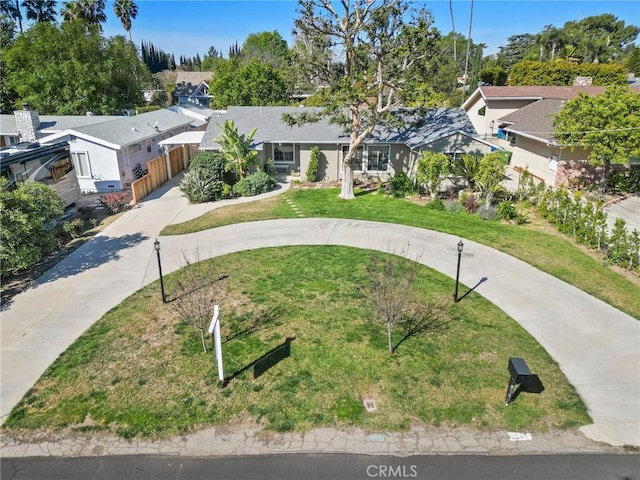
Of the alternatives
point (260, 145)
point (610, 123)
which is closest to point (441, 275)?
point (610, 123)

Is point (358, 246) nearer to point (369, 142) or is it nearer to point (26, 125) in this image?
point (369, 142)

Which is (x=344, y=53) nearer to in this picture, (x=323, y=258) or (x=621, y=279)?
(x=323, y=258)

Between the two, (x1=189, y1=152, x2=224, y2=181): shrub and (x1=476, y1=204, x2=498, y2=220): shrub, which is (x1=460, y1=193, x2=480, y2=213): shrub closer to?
(x1=476, y1=204, x2=498, y2=220): shrub

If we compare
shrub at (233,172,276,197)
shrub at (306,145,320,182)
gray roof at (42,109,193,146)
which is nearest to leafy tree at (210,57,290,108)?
gray roof at (42,109,193,146)

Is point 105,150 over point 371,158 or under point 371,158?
over

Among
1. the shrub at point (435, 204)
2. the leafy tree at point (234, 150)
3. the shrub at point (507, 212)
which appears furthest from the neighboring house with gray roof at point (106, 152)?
the shrub at point (507, 212)

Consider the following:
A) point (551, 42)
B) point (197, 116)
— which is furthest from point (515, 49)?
point (197, 116)
